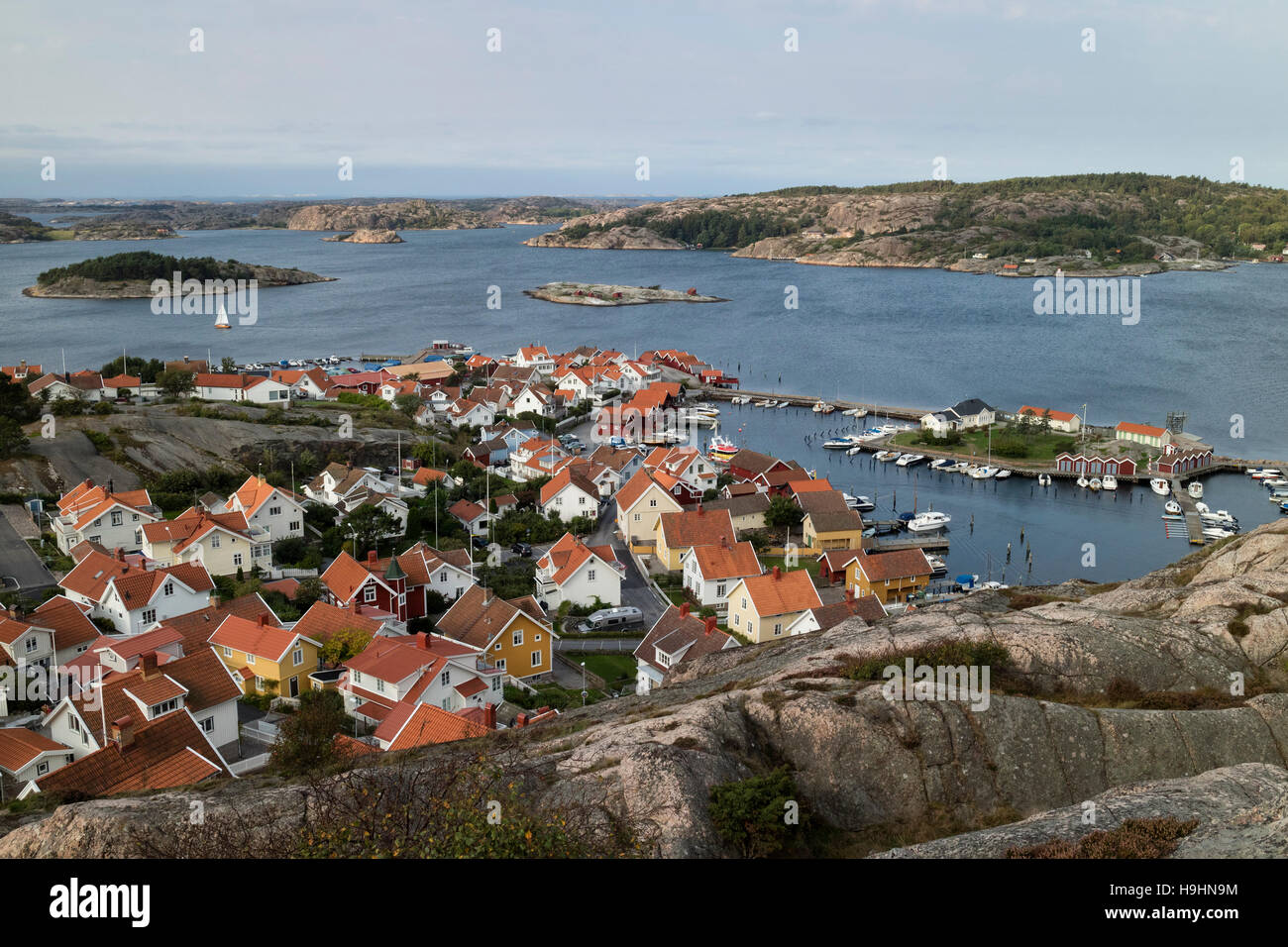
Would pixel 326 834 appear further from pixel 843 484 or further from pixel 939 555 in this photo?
pixel 843 484

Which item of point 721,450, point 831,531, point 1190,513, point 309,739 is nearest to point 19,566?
point 309,739

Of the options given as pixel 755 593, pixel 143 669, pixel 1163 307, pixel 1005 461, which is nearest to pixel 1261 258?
pixel 1163 307

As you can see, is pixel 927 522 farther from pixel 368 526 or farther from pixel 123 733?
pixel 123 733

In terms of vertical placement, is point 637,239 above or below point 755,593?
above

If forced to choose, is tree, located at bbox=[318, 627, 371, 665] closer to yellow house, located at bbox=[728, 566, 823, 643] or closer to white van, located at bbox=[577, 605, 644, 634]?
white van, located at bbox=[577, 605, 644, 634]

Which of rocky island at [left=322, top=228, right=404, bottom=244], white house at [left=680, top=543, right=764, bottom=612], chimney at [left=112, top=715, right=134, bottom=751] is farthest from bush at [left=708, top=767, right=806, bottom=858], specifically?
rocky island at [left=322, top=228, right=404, bottom=244]
